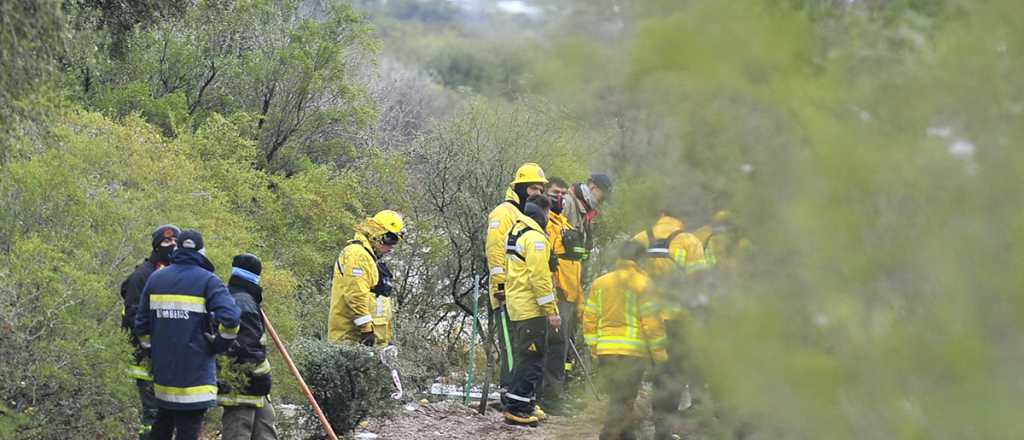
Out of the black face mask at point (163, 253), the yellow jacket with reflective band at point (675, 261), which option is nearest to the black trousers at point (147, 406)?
the black face mask at point (163, 253)

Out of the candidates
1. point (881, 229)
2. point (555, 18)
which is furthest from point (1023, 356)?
point (555, 18)

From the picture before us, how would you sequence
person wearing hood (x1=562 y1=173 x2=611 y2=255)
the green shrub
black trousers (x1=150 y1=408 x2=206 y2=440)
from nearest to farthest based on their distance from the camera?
black trousers (x1=150 y1=408 x2=206 y2=440) → person wearing hood (x1=562 y1=173 x2=611 y2=255) → the green shrub

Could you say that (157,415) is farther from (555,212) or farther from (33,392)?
(555,212)

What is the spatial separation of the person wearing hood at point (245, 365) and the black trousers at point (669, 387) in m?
3.32

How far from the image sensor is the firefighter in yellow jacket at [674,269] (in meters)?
3.24

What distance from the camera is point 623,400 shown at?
6062mm

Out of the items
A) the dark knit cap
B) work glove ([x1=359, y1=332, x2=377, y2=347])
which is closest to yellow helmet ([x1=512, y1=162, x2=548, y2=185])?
work glove ([x1=359, y1=332, x2=377, y2=347])

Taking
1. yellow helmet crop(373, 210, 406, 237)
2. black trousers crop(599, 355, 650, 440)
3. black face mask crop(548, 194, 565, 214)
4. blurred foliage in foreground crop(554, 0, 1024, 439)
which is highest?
blurred foliage in foreground crop(554, 0, 1024, 439)

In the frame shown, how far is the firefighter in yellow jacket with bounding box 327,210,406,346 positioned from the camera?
10898 mm

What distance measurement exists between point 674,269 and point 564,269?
8.08 metres

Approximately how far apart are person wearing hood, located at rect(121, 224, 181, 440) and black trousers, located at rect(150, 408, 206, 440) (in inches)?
15.7

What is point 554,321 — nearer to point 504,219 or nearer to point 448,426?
point 504,219

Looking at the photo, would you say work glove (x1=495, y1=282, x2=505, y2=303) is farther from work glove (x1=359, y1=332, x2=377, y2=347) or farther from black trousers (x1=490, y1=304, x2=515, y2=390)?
work glove (x1=359, y1=332, x2=377, y2=347)

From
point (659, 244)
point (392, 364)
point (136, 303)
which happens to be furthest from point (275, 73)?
point (659, 244)
